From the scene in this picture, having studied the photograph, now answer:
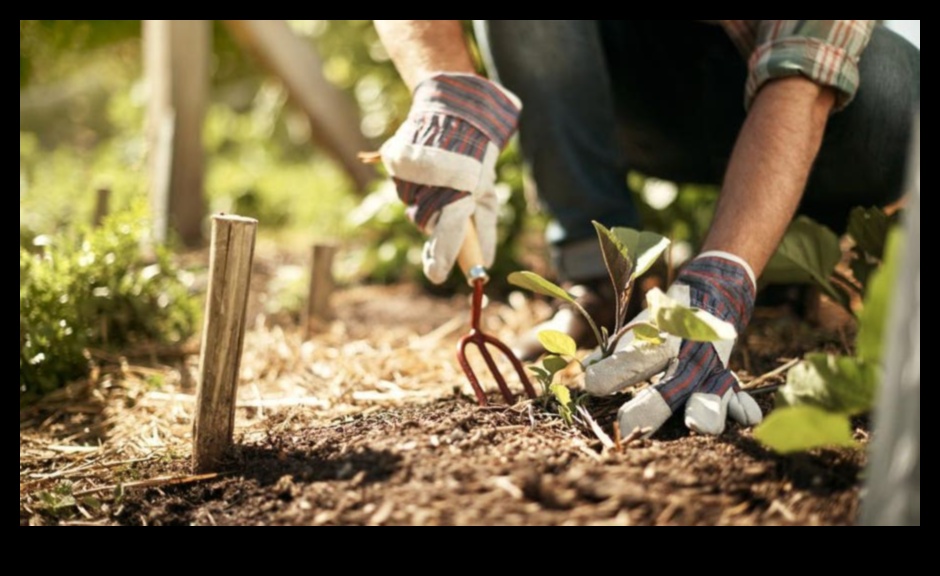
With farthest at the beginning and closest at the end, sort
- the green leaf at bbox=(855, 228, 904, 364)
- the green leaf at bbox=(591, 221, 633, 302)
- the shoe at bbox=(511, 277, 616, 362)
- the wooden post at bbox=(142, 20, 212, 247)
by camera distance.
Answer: the wooden post at bbox=(142, 20, 212, 247) → the shoe at bbox=(511, 277, 616, 362) → the green leaf at bbox=(591, 221, 633, 302) → the green leaf at bbox=(855, 228, 904, 364)

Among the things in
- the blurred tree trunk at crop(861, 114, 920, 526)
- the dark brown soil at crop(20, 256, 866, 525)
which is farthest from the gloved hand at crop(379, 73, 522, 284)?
the blurred tree trunk at crop(861, 114, 920, 526)

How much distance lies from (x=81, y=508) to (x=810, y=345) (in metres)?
1.39

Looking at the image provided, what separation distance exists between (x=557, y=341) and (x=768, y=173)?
0.47 m

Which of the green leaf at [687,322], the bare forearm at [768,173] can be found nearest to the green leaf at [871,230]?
the bare forearm at [768,173]

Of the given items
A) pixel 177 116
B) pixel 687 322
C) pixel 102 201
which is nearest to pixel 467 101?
pixel 687 322

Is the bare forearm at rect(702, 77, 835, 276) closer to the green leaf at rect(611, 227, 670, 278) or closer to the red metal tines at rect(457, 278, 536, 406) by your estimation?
the green leaf at rect(611, 227, 670, 278)

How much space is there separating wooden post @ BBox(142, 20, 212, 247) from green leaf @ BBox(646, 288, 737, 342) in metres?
2.39

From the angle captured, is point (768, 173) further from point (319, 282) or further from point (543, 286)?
point (319, 282)

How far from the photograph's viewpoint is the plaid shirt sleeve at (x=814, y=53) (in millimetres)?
1503

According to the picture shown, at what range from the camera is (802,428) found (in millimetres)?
942

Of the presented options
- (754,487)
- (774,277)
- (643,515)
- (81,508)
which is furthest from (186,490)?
(774,277)

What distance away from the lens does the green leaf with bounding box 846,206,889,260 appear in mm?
1590

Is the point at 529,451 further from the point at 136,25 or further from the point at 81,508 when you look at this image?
the point at 136,25

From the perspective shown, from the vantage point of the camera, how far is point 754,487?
3.39 ft
